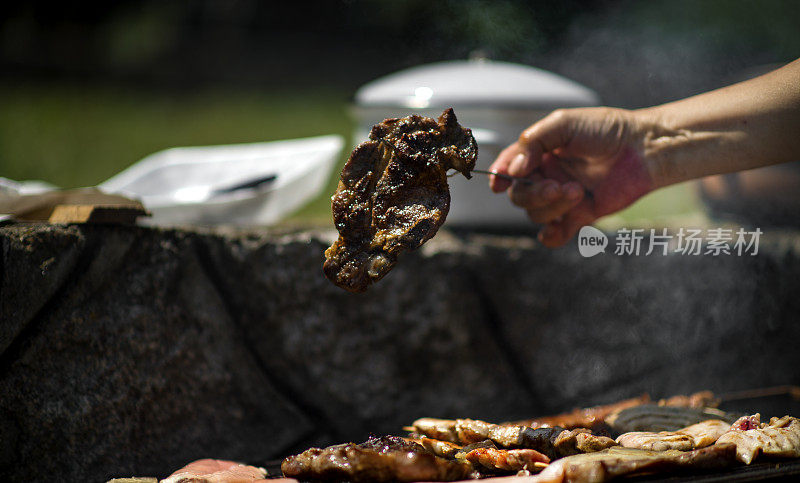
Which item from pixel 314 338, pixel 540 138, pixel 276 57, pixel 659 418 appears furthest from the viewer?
pixel 276 57

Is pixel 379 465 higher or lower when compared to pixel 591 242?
lower

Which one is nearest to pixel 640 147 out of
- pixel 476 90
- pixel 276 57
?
pixel 476 90

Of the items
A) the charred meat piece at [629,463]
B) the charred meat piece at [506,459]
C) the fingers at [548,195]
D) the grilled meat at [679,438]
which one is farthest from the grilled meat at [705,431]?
the fingers at [548,195]

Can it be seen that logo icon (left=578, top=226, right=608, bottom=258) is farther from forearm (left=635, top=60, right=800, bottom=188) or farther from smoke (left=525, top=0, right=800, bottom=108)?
smoke (left=525, top=0, right=800, bottom=108)

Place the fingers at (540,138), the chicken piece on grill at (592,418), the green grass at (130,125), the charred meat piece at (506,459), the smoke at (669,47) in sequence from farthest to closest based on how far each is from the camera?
the green grass at (130,125) < the smoke at (669,47) < the fingers at (540,138) < the chicken piece on grill at (592,418) < the charred meat piece at (506,459)

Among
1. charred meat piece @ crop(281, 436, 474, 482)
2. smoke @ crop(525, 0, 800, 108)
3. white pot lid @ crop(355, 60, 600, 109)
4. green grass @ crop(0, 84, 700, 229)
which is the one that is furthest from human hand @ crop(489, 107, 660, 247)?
green grass @ crop(0, 84, 700, 229)

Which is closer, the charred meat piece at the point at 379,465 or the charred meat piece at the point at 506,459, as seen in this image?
the charred meat piece at the point at 379,465

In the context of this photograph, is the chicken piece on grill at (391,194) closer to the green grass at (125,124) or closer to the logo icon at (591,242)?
the logo icon at (591,242)

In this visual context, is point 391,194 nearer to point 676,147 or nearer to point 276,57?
point 676,147
